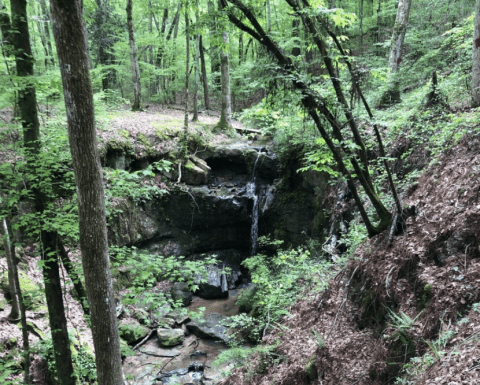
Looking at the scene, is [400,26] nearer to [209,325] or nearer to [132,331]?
[209,325]

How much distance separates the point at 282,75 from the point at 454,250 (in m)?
3.34

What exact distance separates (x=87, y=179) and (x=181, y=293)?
9136 millimetres

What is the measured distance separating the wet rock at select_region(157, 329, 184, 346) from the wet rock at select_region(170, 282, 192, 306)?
70.6 inches

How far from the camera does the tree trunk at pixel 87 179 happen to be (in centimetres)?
277

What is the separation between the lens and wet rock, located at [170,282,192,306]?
11.0 metres

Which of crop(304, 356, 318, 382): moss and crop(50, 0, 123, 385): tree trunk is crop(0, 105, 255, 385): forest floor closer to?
crop(50, 0, 123, 385): tree trunk

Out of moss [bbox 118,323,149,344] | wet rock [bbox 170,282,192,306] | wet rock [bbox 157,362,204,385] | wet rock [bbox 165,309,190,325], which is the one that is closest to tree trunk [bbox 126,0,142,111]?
wet rock [bbox 170,282,192,306]

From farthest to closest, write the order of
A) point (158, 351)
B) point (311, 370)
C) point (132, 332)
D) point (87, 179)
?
point (132, 332) → point (158, 351) → point (311, 370) → point (87, 179)

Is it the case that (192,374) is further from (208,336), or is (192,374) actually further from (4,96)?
(4,96)

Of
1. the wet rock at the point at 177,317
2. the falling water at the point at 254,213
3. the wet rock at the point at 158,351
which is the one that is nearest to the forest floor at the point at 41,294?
the wet rock at the point at 158,351

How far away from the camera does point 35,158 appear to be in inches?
181

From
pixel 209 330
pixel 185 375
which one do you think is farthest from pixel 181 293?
pixel 185 375

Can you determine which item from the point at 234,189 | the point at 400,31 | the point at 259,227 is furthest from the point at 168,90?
the point at 400,31

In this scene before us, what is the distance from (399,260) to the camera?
4.46 metres
